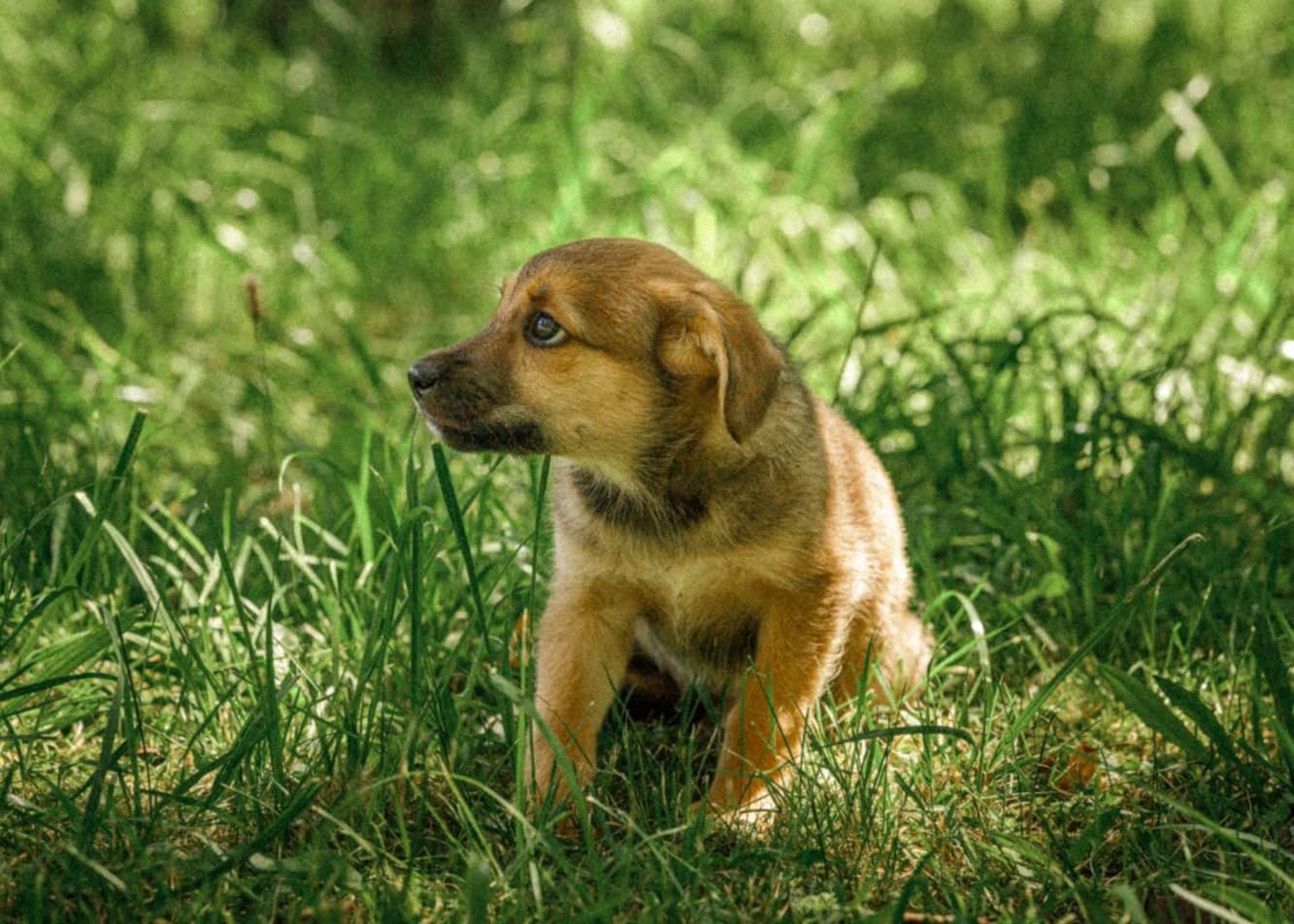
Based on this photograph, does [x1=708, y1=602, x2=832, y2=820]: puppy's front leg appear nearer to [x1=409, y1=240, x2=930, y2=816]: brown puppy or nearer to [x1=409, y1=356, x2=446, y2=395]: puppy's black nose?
[x1=409, y1=240, x2=930, y2=816]: brown puppy

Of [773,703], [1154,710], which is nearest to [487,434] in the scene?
[773,703]

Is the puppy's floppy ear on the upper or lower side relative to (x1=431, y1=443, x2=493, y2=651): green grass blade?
upper

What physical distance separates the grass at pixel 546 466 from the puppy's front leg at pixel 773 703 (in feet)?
0.40

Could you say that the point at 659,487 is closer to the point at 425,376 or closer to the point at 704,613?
the point at 704,613

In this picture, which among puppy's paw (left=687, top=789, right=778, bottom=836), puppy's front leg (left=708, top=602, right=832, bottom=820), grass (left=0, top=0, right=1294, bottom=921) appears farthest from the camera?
puppy's front leg (left=708, top=602, right=832, bottom=820)

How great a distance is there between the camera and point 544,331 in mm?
2992

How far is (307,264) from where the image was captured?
17.2 ft

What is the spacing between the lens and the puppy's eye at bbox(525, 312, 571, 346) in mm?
2979

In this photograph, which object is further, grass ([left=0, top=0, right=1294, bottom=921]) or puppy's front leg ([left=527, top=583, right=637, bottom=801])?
puppy's front leg ([left=527, top=583, right=637, bottom=801])

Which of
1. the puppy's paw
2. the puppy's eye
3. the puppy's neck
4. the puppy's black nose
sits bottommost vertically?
the puppy's paw

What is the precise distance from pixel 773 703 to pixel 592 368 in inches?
29.1

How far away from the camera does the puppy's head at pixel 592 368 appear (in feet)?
9.70

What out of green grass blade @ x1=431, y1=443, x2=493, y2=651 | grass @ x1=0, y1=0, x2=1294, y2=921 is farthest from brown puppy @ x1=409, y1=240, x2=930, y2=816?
green grass blade @ x1=431, y1=443, x2=493, y2=651

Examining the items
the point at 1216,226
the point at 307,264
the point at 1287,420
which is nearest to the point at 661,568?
the point at 1287,420
